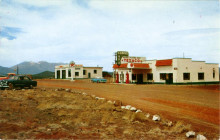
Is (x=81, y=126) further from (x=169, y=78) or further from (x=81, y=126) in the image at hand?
(x=169, y=78)

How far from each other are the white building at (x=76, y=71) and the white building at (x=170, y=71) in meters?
24.6

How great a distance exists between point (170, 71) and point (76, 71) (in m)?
37.5

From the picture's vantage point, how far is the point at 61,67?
73562mm

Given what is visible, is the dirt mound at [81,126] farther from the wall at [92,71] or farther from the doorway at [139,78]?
the wall at [92,71]

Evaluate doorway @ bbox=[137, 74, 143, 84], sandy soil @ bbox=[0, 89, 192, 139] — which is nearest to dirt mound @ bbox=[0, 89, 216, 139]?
sandy soil @ bbox=[0, 89, 192, 139]

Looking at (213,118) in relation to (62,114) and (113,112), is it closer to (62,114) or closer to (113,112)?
(113,112)

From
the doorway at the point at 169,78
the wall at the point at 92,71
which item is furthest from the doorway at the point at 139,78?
the wall at the point at 92,71

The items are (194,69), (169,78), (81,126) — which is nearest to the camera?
(81,126)

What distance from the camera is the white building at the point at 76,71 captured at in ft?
220

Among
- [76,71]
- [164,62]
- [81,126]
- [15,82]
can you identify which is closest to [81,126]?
[81,126]

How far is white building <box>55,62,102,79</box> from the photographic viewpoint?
220 ft

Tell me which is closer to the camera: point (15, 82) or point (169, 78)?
point (15, 82)

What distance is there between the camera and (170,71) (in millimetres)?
37625

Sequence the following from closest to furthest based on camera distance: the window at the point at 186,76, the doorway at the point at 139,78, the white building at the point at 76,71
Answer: the window at the point at 186,76 < the doorway at the point at 139,78 < the white building at the point at 76,71
